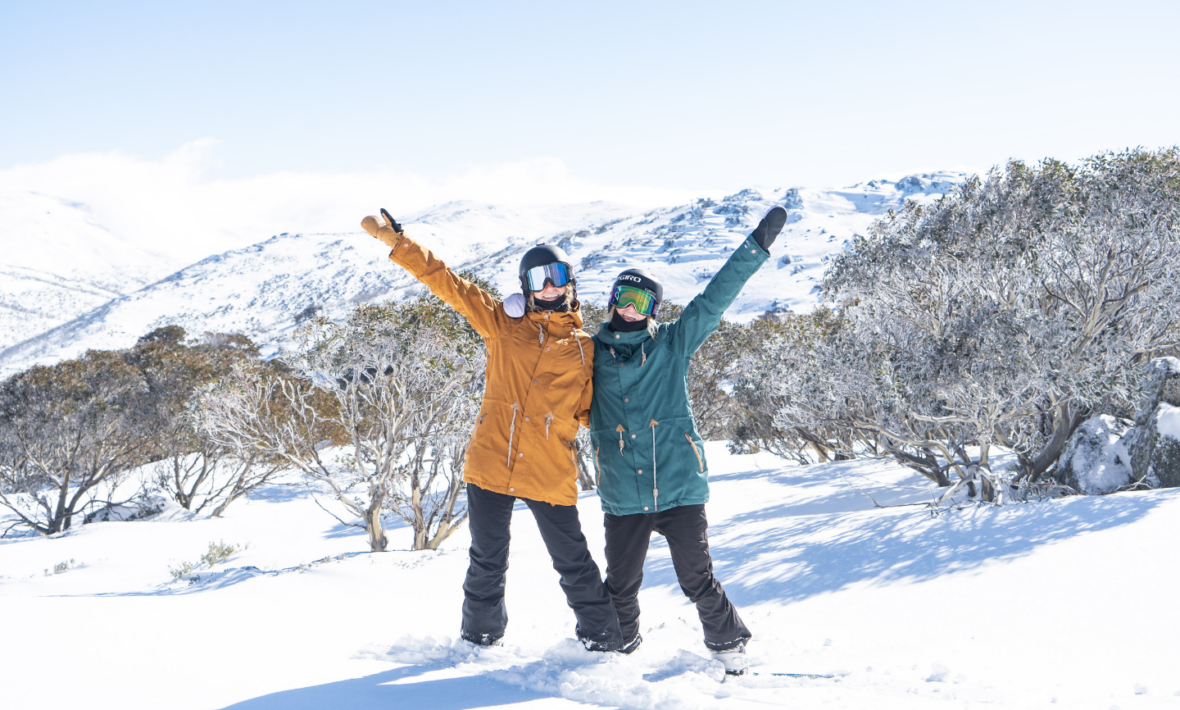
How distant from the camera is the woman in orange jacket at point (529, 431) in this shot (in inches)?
121

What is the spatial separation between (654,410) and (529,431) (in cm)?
59

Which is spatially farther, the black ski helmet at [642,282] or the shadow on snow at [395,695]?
the black ski helmet at [642,282]

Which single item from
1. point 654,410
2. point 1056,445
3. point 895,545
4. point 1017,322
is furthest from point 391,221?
point 1056,445

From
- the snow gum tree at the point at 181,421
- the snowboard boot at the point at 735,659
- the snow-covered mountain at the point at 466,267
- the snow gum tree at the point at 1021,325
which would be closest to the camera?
the snowboard boot at the point at 735,659

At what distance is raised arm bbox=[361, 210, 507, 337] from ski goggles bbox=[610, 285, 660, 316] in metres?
0.54

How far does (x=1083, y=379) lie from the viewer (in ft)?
23.7

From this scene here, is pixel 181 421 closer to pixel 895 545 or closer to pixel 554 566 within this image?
pixel 895 545

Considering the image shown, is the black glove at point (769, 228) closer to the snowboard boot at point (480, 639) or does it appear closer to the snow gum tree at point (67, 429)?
the snowboard boot at point (480, 639)

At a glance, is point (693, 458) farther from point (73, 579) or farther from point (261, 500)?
point (261, 500)

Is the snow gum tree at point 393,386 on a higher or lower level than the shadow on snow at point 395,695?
higher

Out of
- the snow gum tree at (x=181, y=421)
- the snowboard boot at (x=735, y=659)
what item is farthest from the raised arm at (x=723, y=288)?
the snow gum tree at (x=181, y=421)

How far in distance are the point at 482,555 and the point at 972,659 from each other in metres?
2.45

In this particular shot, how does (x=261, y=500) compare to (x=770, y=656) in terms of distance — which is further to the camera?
(x=261, y=500)

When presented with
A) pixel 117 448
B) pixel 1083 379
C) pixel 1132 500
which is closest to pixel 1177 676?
pixel 1132 500
